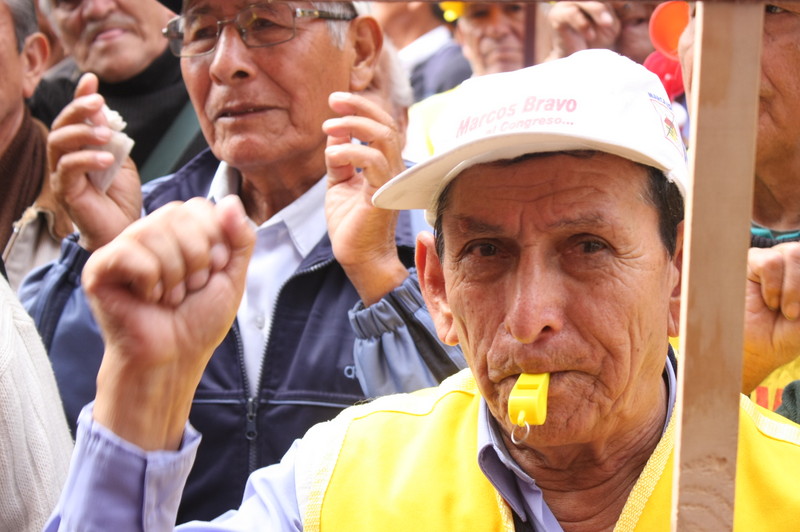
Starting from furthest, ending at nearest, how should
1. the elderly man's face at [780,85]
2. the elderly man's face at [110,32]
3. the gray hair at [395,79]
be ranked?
the elderly man's face at [110,32] < the gray hair at [395,79] < the elderly man's face at [780,85]

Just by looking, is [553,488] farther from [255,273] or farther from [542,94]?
[255,273]

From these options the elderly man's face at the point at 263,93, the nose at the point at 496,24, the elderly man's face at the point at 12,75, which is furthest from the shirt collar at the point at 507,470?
the nose at the point at 496,24

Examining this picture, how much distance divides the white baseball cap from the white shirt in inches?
37.7

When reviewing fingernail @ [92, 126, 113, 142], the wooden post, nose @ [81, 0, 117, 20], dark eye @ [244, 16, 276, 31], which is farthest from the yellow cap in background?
the wooden post

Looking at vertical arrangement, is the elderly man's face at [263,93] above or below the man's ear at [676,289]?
above

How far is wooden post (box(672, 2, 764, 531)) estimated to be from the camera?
124 centimetres

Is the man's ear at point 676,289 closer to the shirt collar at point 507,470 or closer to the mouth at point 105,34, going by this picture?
the shirt collar at point 507,470

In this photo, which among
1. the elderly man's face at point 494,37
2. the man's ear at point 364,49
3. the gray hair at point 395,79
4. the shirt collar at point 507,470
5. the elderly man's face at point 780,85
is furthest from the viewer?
the elderly man's face at point 494,37

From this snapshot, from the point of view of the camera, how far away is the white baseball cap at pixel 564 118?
1.69 m

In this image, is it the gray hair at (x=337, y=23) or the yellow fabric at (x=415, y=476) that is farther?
the gray hair at (x=337, y=23)

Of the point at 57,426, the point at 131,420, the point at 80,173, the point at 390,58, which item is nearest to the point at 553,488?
the point at 131,420

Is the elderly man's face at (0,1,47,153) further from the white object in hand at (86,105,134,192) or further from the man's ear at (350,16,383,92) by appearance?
the man's ear at (350,16,383,92)

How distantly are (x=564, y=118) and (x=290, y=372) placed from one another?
111 cm

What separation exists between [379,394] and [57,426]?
26.9 inches
